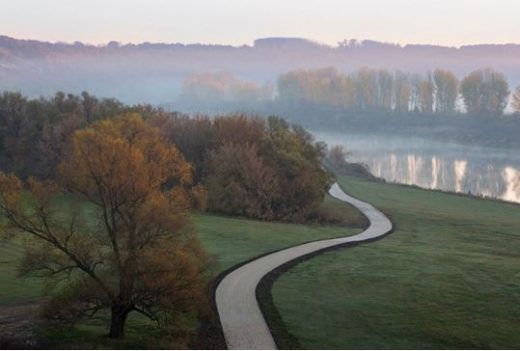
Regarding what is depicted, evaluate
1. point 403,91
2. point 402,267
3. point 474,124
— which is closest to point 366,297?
point 402,267

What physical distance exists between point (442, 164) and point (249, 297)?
73927 millimetres

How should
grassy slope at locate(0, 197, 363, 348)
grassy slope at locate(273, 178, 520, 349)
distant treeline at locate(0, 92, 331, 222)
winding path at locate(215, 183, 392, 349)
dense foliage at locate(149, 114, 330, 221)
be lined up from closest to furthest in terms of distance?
grassy slope at locate(0, 197, 363, 348), winding path at locate(215, 183, 392, 349), grassy slope at locate(273, 178, 520, 349), dense foliage at locate(149, 114, 330, 221), distant treeline at locate(0, 92, 331, 222)

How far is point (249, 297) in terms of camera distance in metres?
21.7

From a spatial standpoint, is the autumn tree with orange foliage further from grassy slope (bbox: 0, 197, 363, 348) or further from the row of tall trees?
the row of tall trees

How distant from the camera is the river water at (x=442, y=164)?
237ft

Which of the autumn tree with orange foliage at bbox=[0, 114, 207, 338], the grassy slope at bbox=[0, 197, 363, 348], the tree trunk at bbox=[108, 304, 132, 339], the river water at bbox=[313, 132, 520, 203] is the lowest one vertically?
the river water at bbox=[313, 132, 520, 203]

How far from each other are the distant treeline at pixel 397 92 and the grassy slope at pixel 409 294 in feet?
332

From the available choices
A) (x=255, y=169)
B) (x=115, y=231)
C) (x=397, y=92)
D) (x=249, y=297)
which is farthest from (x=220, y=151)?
(x=397, y=92)

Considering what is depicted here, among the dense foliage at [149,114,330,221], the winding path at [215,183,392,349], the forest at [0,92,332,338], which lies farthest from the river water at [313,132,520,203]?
the forest at [0,92,332,338]

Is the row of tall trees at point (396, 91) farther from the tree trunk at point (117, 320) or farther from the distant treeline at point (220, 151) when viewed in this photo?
the tree trunk at point (117, 320)

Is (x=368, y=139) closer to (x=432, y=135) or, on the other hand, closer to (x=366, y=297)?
(x=432, y=135)

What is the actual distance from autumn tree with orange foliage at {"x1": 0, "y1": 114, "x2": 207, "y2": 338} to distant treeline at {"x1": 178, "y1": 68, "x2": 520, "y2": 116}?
123 m

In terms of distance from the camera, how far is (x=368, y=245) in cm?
3303

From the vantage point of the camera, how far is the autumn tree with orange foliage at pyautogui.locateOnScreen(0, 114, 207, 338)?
16.8 m
